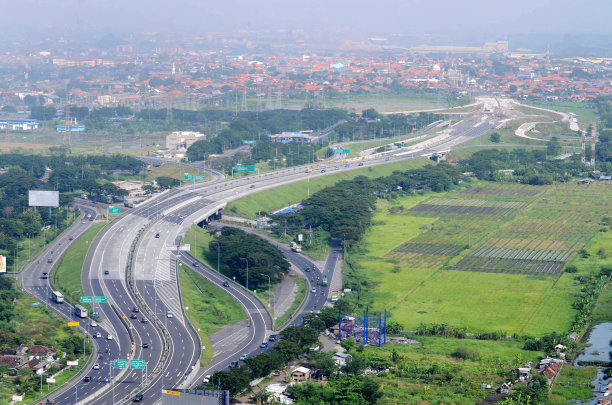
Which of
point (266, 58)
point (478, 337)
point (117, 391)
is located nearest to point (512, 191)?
point (478, 337)

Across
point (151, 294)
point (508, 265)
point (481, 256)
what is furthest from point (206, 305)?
point (481, 256)

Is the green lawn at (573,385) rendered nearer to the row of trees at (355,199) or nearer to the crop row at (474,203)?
the row of trees at (355,199)

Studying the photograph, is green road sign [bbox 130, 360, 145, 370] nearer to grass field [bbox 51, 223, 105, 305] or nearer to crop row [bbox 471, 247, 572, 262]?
grass field [bbox 51, 223, 105, 305]

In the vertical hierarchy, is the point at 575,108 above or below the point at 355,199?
above

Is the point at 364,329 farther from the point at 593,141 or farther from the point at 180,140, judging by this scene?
the point at 593,141

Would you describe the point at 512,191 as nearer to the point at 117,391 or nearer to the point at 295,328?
the point at 295,328
